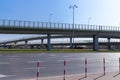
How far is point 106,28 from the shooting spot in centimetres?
10700

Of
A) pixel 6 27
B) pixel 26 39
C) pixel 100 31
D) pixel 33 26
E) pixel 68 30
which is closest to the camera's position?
pixel 6 27

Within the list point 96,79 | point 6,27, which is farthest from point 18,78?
point 6,27

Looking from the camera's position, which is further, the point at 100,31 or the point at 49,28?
the point at 100,31

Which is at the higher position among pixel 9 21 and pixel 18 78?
pixel 9 21

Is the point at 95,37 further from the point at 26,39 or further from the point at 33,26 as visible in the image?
the point at 26,39

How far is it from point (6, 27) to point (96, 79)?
69.0 m

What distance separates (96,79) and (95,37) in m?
89.2

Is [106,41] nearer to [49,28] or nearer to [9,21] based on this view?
[49,28]

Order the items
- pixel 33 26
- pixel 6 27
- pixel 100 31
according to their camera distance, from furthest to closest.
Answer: pixel 100 31 < pixel 33 26 < pixel 6 27

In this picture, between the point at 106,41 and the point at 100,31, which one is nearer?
the point at 100,31

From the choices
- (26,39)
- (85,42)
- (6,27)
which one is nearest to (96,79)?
(6,27)

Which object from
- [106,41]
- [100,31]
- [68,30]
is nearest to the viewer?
[68,30]

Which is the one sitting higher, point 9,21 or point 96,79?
point 9,21

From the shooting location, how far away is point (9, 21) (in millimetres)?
85812
